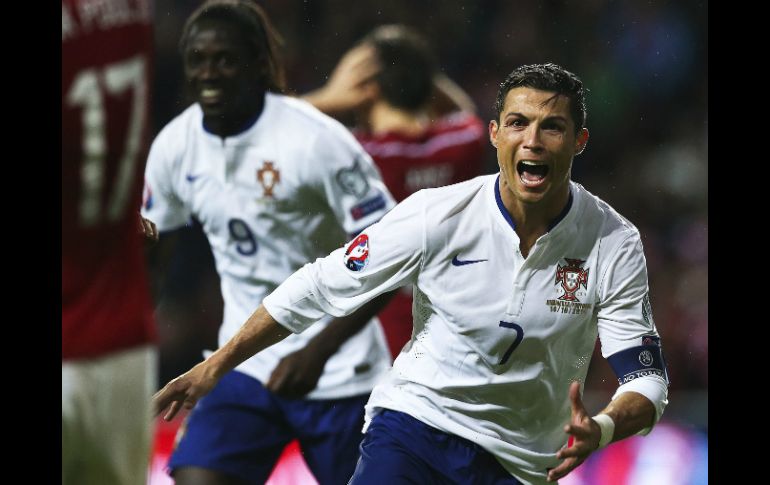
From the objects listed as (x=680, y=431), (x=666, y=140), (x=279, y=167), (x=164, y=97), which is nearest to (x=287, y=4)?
(x=164, y=97)

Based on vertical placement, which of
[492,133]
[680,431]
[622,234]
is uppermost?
[492,133]

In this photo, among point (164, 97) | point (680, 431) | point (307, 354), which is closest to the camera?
point (307, 354)

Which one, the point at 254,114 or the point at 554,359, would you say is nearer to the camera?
the point at 554,359

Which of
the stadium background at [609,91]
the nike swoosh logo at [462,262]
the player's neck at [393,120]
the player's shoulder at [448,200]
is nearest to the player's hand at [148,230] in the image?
the player's shoulder at [448,200]

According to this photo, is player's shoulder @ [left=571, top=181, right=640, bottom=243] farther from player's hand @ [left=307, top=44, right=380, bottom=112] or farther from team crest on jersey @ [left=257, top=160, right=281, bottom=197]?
player's hand @ [left=307, top=44, right=380, bottom=112]

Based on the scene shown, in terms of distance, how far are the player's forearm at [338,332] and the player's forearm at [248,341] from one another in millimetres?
539

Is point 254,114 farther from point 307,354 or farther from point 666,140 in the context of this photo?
point 666,140

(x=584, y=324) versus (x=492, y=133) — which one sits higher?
(x=492, y=133)

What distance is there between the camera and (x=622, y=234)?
3500mm

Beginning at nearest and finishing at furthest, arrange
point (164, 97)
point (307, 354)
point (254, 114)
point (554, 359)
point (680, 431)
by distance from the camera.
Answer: point (554, 359) < point (307, 354) < point (254, 114) < point (680, 431) < point (164, 97)

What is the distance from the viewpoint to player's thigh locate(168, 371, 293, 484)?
416cm

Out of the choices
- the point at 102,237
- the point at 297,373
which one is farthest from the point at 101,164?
the point at 297,373

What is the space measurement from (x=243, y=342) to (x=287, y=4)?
5755mm

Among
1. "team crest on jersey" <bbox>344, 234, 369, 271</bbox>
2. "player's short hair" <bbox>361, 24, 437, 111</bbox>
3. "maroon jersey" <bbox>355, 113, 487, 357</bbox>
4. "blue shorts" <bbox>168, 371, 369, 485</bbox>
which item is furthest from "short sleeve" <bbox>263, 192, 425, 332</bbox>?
"player's short hair" <bbox>361, 24, 437, 111</bbox>
